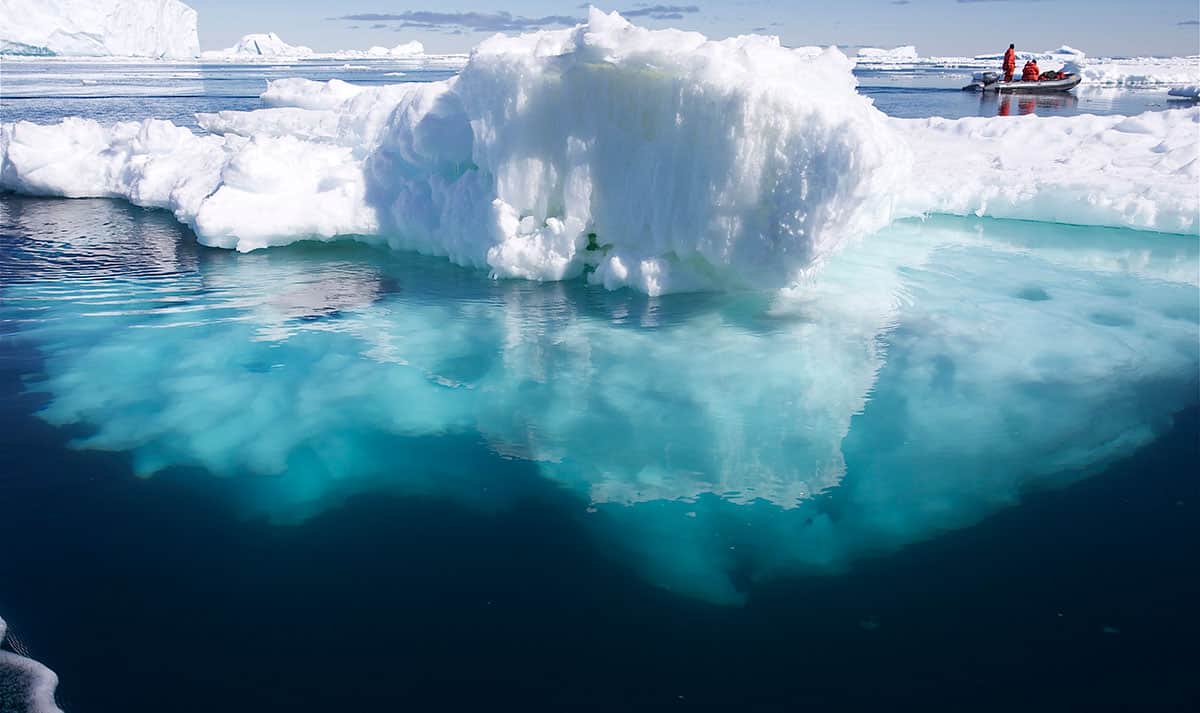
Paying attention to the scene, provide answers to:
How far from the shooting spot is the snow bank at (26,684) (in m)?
2.89

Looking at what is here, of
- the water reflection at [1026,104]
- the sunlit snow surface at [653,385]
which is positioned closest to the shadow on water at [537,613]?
the sunlit snow surface at [653,385]

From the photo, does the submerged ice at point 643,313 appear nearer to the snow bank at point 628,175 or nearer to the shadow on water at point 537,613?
the snow bank at point 628,175

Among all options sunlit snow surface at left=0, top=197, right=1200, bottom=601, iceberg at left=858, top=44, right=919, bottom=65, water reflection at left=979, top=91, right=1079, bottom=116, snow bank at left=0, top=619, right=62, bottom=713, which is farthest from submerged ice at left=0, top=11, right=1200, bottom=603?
iceberg at left=858, top=44, right=919, bottom=65

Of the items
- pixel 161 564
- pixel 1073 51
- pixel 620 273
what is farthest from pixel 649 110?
pixel 1073 51

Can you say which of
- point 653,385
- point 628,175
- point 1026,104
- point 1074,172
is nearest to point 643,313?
point 628,175

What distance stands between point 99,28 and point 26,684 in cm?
11448

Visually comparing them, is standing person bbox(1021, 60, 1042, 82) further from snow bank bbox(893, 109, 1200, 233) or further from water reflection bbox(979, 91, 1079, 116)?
snow bank bbox(893, 109, 1200, 233)

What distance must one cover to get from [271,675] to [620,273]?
17.2 feet

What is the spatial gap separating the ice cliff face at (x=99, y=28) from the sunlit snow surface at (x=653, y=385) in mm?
98391

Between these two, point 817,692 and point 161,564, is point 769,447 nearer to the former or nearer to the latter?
point 817,692

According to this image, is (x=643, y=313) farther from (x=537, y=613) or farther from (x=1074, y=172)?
(x=1074, y=172)

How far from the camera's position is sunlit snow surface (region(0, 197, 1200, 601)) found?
4430mm

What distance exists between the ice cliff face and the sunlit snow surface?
323 ft

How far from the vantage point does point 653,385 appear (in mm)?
5824
